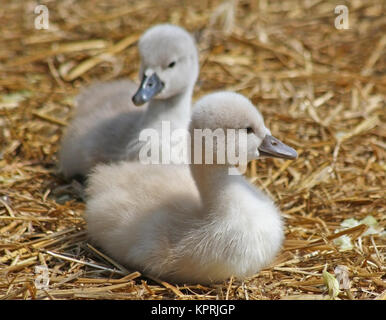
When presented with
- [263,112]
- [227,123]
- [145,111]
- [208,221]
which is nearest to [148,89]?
[145,111]

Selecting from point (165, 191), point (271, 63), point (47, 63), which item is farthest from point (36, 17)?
point (165, 191)

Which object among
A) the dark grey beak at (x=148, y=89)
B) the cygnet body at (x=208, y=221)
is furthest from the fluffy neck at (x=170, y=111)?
the cygnet body at (x=208, y=221)

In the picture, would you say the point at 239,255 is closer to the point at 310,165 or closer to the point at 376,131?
the point at 310,165

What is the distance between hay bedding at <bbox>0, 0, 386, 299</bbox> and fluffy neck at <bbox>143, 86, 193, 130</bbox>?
53 cm

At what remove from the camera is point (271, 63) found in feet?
16.4

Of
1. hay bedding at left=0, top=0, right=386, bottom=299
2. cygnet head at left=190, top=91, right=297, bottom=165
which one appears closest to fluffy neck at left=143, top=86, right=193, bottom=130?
hay bedding at left=0, top=0, right=386, bottom=299

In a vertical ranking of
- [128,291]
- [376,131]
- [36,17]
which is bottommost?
[128,291]

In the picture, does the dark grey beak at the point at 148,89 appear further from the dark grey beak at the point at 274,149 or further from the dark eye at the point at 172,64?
the dark grey beak at the point at 274,149

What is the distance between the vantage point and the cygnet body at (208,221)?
274 cm

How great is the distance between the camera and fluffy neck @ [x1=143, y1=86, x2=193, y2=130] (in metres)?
3.57

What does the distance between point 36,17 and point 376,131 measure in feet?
9.57

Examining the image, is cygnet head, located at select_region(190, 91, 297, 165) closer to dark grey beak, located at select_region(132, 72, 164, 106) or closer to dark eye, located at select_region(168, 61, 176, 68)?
dark grey beak, located at select_region(132, 72, 164, 106)

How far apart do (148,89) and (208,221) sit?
99 cm

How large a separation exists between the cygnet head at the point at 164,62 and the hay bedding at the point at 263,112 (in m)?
0.69
